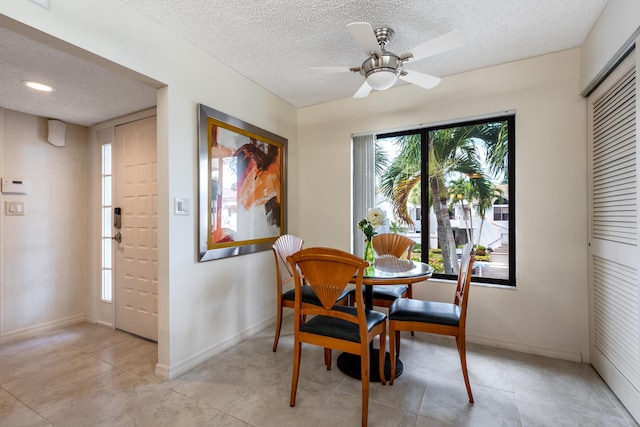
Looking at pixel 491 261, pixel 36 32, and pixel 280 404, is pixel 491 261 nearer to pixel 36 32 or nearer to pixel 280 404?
pixel 280 404

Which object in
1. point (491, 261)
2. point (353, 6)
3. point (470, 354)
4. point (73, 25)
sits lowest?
point (470, 354)

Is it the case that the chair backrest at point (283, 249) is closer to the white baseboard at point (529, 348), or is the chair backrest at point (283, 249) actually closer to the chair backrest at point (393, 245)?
the chair backrest at point (393, 245)

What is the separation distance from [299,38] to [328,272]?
1822 mm

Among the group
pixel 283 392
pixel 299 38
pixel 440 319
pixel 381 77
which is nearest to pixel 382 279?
pixel 440 319

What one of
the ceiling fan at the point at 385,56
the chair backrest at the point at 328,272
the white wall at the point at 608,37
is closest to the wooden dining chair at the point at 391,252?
the chair backrest at the point at 328,272

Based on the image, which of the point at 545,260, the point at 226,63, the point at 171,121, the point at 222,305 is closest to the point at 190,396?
the point at 222,305

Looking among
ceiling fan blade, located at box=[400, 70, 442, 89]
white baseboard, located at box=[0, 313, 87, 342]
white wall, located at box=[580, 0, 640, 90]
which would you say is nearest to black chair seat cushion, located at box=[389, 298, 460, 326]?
ceiling fan blade, located at box=[400, 70, 442, 89]

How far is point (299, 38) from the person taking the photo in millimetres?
2254

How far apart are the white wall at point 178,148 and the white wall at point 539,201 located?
1.91m

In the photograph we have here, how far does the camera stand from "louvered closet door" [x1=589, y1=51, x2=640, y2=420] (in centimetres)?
171

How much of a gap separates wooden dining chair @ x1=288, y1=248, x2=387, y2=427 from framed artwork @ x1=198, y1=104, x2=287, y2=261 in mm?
1087

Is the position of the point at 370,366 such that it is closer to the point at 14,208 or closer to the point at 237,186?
the point at 237,186

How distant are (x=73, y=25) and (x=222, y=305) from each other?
7.20ft

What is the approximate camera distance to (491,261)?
2.78 m
